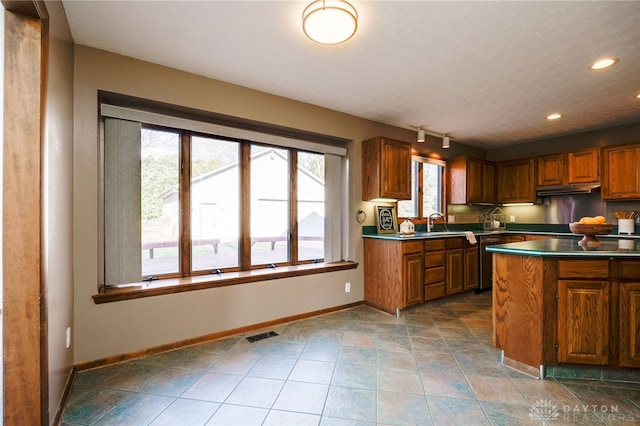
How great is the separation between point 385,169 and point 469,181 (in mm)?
1976

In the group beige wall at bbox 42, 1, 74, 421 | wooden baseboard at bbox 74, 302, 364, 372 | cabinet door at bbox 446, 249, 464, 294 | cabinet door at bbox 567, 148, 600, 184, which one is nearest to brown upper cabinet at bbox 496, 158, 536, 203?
cabinet door at bbox 567, 148, 600, 184

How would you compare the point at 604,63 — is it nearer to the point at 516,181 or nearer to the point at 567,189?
the point at 567,189

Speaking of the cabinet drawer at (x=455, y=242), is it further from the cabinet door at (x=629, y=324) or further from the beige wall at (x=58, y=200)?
the beige wall at (x=58, y=200)

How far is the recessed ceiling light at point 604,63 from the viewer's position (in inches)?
88.1

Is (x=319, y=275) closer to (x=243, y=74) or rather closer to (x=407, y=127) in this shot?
(x=243, y=74)

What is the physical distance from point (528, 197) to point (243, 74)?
4.88 metres

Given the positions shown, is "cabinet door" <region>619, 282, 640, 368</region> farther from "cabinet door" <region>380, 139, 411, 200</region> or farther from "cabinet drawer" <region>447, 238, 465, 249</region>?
"cabinet door" <region>380, 139, 411, 200</region>

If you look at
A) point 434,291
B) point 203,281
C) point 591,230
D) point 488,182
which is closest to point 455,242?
point 434,291

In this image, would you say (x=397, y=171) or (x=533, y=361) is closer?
(x=533, y=361)

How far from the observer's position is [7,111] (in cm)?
119

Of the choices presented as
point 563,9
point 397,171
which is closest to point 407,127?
point 397,171

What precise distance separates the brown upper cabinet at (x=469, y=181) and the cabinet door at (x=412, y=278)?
1871 millimetres

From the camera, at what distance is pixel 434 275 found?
3.54m

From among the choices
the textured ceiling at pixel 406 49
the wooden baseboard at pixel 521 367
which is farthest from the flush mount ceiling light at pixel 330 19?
the wooden baseboard at pixel 521 367
